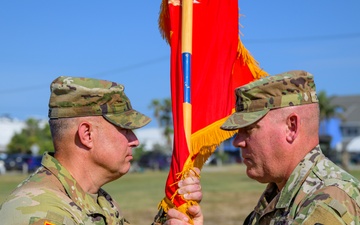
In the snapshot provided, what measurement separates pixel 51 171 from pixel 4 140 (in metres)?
79.9

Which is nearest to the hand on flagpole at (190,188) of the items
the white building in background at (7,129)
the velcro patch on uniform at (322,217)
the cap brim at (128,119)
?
the cap brim at (128,119)

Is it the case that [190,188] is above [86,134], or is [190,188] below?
below

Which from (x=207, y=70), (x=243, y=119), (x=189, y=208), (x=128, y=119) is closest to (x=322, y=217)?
(x=243, y=119)

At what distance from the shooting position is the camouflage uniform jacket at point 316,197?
3.37 m

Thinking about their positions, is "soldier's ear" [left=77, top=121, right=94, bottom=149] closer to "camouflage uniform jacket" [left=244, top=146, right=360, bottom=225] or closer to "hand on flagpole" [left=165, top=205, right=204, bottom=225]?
"hand on flagpole" [left=165, top=205, right=204, bottom=225]

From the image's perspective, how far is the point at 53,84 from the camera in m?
4.17

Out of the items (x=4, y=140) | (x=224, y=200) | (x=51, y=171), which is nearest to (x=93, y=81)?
(x=51, y=171)

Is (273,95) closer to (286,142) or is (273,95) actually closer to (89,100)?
(286,142)

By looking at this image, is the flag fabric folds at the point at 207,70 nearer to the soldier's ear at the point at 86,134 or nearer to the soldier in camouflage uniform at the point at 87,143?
the soldier in camouflage uniform at the point at 87,143

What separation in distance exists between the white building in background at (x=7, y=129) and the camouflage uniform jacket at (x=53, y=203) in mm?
77806

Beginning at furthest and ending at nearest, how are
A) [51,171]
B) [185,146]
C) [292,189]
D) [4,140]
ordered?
1. [4,140]
2. [185,146]
3. [51,171]
4. [292,189]

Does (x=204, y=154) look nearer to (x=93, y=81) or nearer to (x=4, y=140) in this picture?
(x=93, y=81)

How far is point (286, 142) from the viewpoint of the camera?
3762mm

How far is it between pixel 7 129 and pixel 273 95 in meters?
83.7
